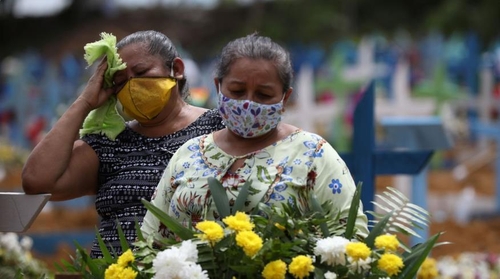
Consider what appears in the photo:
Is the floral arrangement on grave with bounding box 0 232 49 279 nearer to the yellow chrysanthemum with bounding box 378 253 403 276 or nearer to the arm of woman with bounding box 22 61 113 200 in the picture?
the arm of woman with bounding box 22 61 113 200

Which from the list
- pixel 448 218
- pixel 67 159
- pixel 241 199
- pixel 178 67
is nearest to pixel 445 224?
pixel 448 218

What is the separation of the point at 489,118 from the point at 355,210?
15259 millimetres

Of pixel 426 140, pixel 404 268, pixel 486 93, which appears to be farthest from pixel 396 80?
pixel 404 268

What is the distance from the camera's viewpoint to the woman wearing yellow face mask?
12.8ft

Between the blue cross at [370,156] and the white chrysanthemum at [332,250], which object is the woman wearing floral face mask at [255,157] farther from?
the blue cross at [370,156]

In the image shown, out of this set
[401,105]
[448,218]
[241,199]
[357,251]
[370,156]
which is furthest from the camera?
[401,105]

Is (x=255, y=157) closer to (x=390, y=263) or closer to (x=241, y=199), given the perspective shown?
(x=241, y=199)

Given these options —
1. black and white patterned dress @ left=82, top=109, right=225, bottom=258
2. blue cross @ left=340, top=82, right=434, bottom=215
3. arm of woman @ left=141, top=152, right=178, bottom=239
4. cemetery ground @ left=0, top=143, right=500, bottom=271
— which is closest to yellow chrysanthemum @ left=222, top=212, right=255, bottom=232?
arm of woman @ left=141, top=152, right=178, bottom=239

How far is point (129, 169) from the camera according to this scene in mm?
3992

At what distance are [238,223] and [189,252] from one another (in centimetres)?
15

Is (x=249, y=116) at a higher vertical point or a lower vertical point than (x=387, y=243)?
higher

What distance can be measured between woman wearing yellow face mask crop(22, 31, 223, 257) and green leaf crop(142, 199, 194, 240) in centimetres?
71

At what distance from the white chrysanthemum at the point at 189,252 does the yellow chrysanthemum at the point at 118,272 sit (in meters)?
0.17

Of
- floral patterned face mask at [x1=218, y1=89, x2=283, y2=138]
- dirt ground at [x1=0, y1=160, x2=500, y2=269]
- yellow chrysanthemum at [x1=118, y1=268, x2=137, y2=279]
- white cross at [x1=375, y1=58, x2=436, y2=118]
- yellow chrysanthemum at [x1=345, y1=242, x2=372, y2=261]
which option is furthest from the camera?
white cross at [x1=375, y1=58, x2=436, y2=118]
